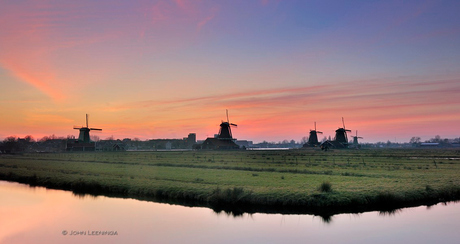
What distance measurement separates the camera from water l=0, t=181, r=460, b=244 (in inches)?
734

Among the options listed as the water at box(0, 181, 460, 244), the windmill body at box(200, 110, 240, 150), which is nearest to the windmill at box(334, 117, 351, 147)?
the windmill body at box(200, 110, 240, 150)

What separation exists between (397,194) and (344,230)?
29.5ft

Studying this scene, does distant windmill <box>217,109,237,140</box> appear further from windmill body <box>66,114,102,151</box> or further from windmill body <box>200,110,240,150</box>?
windmill body <box>66,114,102,151</box>

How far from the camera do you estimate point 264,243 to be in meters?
17.9

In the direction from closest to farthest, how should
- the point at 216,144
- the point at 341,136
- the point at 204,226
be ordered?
the point at 204,226 → the point at 216,144 → the point at 341,136

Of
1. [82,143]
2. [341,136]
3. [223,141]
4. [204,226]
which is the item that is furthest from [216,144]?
[204,226]

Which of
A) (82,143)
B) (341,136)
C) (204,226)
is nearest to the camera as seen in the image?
(204,226)

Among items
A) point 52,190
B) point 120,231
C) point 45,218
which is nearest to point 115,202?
point 45,218

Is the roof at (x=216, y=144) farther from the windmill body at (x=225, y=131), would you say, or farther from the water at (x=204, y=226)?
the water at (x=204, y=226)

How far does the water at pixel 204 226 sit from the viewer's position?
61.2 feet

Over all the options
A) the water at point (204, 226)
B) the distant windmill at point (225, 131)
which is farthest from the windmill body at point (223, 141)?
the water at point (204, 226)

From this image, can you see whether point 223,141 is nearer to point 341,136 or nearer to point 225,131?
point 225,131

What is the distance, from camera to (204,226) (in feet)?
69.1

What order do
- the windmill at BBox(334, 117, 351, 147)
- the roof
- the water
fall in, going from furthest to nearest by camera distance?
the windmill at BBox(334, 117, 351, 147) → the roof → the water
